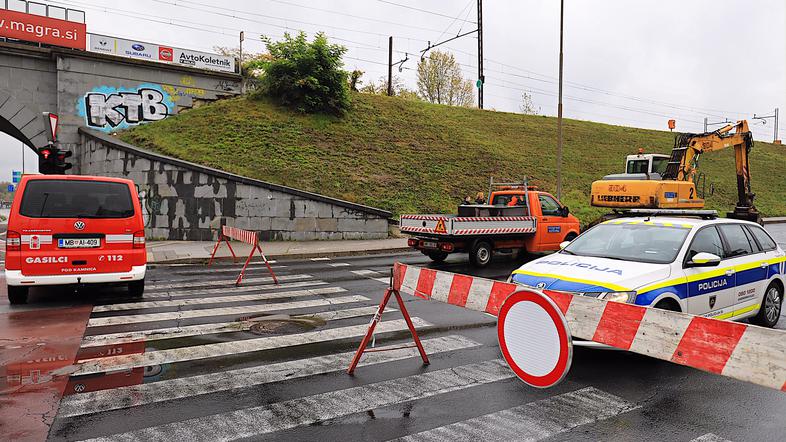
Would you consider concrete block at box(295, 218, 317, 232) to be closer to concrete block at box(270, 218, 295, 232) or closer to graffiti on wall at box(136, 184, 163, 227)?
concrete block at box(270, 218, 295, 232)

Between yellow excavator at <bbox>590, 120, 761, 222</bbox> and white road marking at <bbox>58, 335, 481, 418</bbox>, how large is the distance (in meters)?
12.9

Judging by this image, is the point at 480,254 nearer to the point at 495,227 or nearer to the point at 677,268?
the point at 495,227

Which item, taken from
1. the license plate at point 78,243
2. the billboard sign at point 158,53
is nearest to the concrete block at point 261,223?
the license plate at point 78,243

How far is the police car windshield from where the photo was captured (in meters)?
6.15

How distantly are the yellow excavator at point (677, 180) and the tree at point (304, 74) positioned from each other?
628 inches

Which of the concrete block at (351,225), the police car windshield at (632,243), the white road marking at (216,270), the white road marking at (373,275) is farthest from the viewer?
the concrete block at (351,225)

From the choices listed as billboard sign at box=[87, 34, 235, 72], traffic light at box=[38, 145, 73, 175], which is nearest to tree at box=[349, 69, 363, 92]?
billboard sign at box=[87, 34, 235, 72]

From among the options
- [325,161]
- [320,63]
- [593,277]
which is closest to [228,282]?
[593,277]

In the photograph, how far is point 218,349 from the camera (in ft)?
20.2

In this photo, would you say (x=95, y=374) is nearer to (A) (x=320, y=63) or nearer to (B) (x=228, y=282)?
(B) (x=228, y=282)

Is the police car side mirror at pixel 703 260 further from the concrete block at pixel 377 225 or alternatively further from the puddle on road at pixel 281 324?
the concrete block at pixel 377 225

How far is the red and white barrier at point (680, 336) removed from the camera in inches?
108

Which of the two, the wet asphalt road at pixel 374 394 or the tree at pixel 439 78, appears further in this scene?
the tree at pixel 439 78

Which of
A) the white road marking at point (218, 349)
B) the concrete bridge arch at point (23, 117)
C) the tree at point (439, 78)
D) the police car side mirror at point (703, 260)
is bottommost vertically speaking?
the white road marking at point (218, 349)
